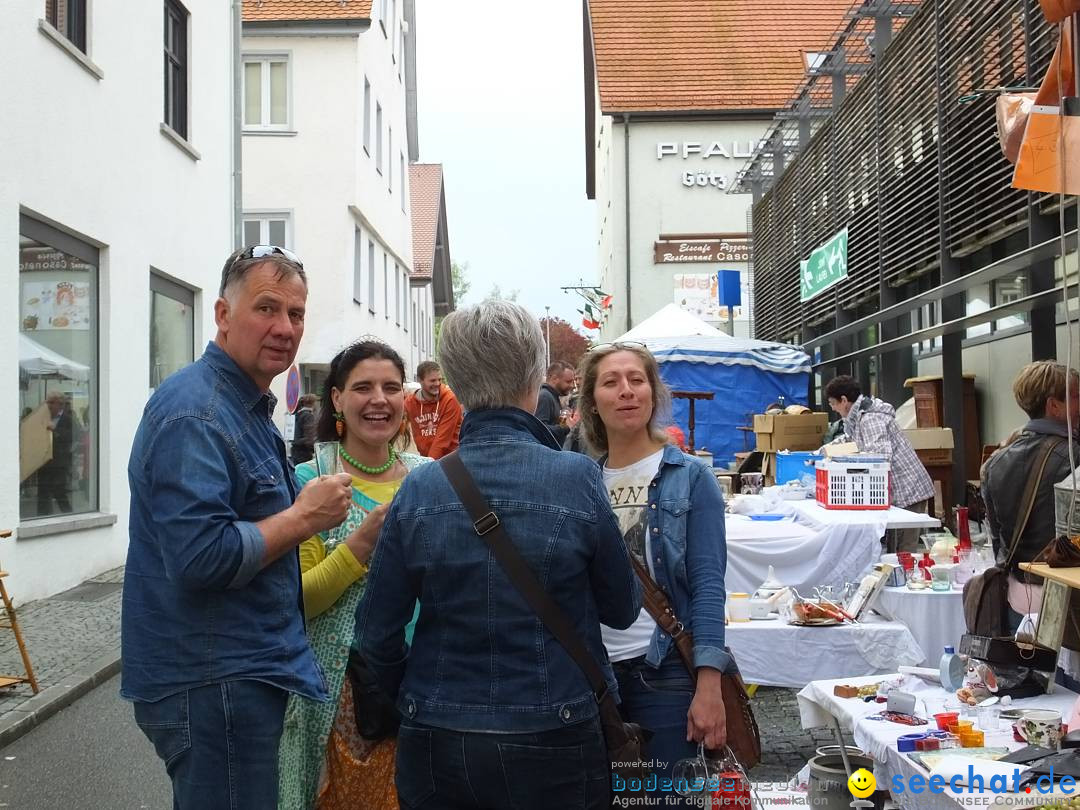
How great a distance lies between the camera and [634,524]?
347 cm

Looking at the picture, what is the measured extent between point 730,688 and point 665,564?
0.40 metres

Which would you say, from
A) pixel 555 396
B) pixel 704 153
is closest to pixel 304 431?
pixel 555 396

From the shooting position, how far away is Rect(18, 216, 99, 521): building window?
10305 millimetres

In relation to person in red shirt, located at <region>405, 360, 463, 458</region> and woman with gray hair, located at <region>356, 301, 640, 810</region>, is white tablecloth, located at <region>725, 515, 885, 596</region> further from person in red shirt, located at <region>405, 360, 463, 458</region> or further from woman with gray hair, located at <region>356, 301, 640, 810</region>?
woman with gray hair, located at <region>356, 301, 640, 810</region>

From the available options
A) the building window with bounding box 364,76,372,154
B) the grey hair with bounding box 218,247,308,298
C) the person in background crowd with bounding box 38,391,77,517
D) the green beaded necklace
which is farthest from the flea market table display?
the building window with bounding box 364,76,372,154

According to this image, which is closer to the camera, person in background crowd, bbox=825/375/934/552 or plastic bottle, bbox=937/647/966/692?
plastic bottle, bbox=937/647/966/692

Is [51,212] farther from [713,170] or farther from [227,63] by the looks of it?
[713,170]

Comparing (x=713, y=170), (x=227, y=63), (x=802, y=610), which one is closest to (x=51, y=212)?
(x=227, y=63)

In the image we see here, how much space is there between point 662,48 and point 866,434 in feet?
87.2

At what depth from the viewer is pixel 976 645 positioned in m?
4.37

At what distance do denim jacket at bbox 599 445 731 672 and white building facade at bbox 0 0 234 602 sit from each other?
773 cm

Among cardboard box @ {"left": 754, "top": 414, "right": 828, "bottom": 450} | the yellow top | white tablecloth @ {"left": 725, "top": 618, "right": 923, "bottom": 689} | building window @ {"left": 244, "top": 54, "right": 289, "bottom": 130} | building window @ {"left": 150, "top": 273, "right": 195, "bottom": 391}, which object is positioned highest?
building window @ {"left": 244, "top": 54, "right": 289, "bottom": 130}

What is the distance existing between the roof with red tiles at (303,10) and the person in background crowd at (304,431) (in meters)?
10.7

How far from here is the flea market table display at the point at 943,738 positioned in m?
3.29
